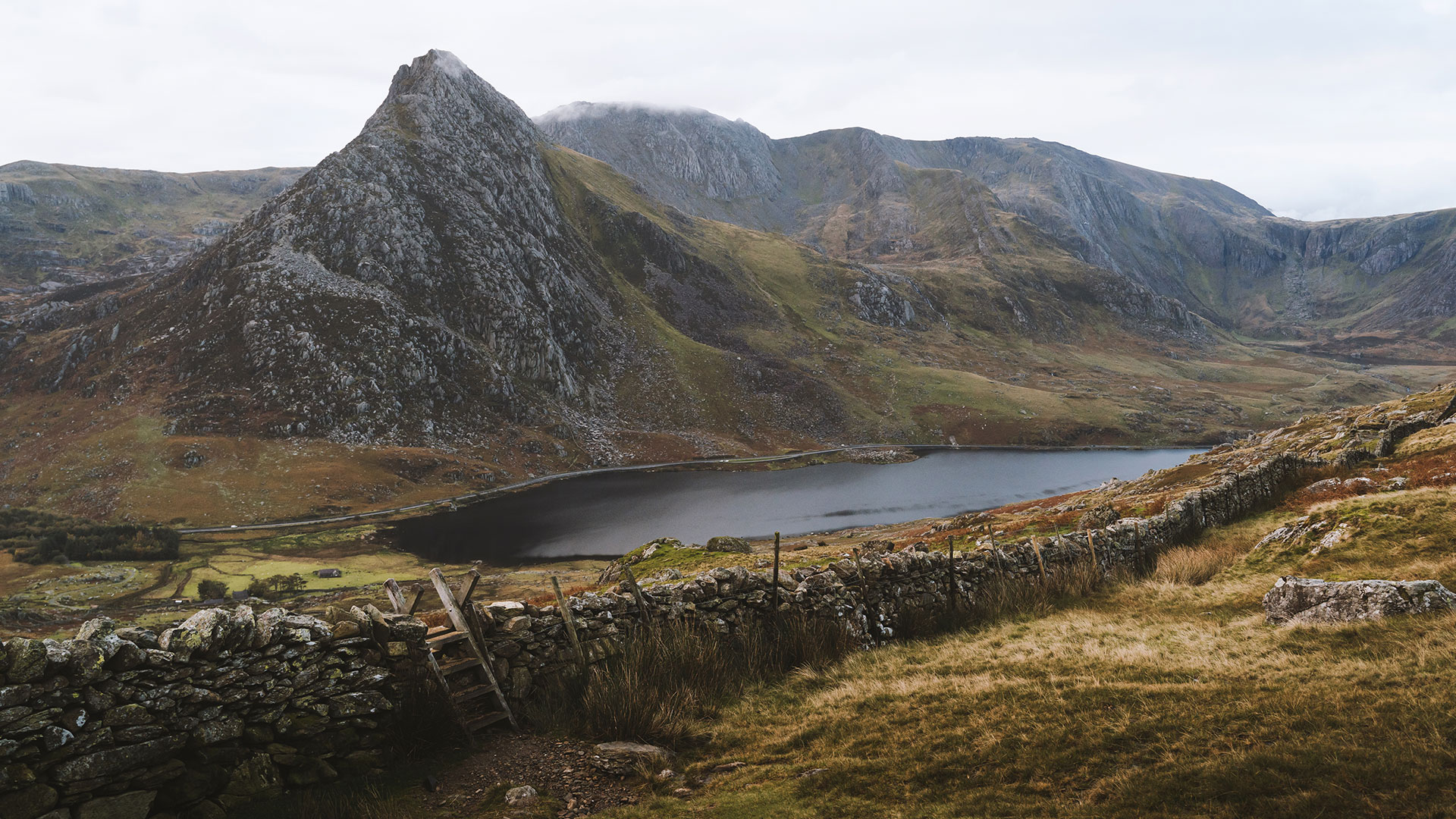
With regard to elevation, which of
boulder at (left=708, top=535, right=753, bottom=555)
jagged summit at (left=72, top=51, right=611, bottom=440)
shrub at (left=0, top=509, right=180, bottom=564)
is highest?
jagged summit at (left=72, top=51, right=611, bottom=440)

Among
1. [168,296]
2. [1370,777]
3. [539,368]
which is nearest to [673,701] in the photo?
[1370,777]

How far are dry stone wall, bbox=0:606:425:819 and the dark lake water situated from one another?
62.3 meters

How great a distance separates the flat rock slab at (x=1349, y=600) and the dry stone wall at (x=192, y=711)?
1602 centimetres

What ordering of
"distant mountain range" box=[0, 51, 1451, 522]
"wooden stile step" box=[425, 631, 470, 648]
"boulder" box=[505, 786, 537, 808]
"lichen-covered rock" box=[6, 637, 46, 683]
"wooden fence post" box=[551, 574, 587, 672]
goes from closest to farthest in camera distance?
"lichen-covered rock" box=[6, 637, 46, 683]
"boulder" box=[505, 786, 537, 808]
"wooden stile step" box=[425, 631, 470, 648]
"wooden fence post" box=[551, 574, 587, 672]
"distant mountain range" box=[0, 51, 1451, 522]

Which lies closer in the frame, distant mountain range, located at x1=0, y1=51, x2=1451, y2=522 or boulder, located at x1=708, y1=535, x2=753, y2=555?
boulder, located at x1=708, y1=535, x2=753, y2=555

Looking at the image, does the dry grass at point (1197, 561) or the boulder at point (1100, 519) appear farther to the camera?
the boulder at point (1100, 519)

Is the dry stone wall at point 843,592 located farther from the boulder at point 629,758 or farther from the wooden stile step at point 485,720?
the boulder at point 629,758

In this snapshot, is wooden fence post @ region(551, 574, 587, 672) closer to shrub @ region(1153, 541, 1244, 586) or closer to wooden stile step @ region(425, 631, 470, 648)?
wooden stile step @ region(425, 631, 470, 648)

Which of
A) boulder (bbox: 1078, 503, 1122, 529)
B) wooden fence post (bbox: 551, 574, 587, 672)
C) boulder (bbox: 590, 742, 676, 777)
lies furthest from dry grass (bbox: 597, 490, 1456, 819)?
boulder (bbox: 1078, 503, 1122, 529)

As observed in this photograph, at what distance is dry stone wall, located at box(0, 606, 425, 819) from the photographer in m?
7.34

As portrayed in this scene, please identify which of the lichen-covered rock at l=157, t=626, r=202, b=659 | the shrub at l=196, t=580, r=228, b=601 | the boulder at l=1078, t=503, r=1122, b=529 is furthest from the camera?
the shrub at l=196, t=580, r=228, b=601

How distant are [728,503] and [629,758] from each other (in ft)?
289

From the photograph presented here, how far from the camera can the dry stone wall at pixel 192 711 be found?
7.34 meters

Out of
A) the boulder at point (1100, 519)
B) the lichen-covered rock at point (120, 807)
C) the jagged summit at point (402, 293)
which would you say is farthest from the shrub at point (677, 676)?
the jagged summit at point (402, 293)
